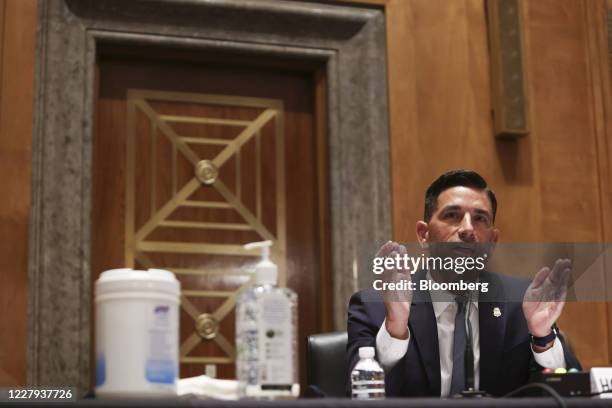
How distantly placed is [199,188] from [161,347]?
250cm

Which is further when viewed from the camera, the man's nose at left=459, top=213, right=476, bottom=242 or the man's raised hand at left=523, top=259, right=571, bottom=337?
the man's nose at left=459, top=213, right=476, bottom=242

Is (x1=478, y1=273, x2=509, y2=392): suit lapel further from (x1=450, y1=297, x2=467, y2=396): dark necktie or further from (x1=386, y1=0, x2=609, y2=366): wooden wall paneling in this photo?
(x1=386, y1=0, x2=609, y2=366): wooden wall paneling

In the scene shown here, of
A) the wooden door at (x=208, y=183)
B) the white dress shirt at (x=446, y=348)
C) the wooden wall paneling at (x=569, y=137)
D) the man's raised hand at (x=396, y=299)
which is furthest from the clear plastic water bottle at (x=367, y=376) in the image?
the wooden wall paneling at (x=569, y=137)

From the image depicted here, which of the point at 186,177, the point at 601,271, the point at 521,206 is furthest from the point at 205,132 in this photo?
the point at 601,271

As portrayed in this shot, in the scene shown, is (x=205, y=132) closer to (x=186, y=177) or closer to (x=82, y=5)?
(x=186, y=177)

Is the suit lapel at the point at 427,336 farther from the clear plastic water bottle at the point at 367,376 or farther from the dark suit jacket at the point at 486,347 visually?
the clear plastic water bottle at the point at 367,376

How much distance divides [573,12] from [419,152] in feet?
3.24

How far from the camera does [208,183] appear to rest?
387 cm

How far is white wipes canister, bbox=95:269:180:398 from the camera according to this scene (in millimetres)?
1355

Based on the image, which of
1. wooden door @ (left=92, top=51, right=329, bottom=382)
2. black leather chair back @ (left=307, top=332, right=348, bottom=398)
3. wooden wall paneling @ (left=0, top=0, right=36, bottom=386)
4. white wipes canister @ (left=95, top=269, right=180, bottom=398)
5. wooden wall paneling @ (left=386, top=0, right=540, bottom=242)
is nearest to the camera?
white wipes canister @ (left=95, top=269, right=180, bottom=398)

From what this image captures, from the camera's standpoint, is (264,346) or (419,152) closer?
(264,346)

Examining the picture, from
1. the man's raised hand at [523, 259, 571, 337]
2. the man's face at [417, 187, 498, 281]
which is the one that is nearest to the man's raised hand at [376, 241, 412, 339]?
the man's raised hand at [523, 259, 571, 337]

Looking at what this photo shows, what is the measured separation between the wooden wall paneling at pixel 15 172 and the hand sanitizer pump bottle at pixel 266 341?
214 centimetres

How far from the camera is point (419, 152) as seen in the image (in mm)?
→ 3932
